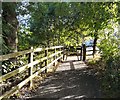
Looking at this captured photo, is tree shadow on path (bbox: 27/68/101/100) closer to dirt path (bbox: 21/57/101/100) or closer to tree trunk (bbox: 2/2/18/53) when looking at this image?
dirt path (bbox: 21/57/101/100)

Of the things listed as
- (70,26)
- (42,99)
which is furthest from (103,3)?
(70,26)

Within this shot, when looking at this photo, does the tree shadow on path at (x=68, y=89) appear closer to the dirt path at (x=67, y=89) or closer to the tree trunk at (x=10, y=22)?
the dirt path at (x=67, y=89)

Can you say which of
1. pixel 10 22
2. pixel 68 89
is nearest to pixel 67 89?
pixel 68 89

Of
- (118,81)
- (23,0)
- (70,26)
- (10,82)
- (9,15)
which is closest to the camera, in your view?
(118,81)

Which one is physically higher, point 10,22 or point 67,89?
point 10,22

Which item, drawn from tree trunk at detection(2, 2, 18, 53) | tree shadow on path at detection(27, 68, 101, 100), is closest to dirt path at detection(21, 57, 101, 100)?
tree shadow on path at detection(27, 68, 101, 100)

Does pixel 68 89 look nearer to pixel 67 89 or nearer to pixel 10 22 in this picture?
pixel 67 89

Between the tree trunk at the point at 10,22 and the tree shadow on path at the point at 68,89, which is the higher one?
the tree trunk at the point at 10,22

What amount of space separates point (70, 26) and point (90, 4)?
1062 cm

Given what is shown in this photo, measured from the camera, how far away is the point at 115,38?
11.6 metres

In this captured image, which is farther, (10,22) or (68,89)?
(10,22)

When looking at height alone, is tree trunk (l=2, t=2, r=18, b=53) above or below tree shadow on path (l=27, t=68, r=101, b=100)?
above

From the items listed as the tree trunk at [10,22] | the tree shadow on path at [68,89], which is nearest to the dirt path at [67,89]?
the tree shadow on path at [68,89]

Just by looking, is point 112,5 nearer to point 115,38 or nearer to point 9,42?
point 115,38
